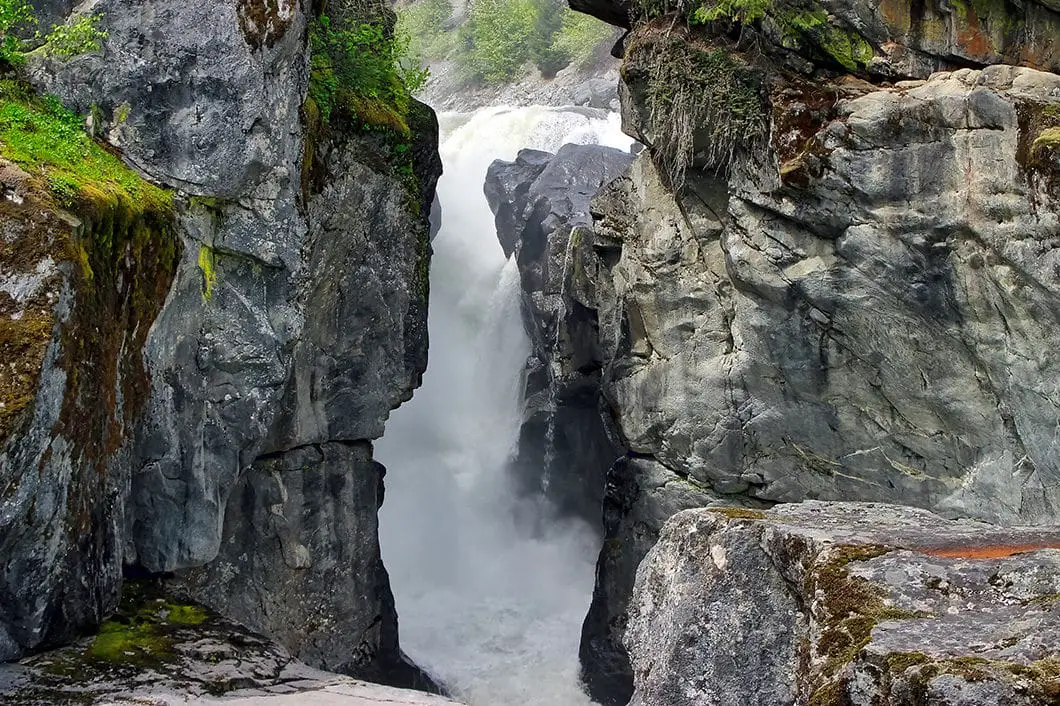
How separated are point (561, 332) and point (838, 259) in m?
7.88

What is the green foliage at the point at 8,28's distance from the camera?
30.4 ft

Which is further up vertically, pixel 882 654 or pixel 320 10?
pixel 320 10

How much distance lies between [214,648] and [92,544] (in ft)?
5.50

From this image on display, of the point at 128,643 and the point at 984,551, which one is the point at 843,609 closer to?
the point at 984,551

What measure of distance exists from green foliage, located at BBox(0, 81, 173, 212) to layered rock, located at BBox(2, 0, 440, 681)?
0.87ft

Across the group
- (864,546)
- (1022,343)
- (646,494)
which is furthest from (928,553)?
(646,494)

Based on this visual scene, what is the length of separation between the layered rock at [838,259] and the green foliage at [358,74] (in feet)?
10.8

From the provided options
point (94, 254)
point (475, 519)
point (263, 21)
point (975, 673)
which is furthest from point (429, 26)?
point (975, 673)

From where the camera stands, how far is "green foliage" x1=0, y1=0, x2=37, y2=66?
9.27 metres

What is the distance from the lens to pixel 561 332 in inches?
757

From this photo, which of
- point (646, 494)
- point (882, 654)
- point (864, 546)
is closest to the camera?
point (882, 654)

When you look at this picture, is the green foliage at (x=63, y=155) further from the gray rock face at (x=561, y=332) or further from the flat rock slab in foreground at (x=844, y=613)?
the gray rock face at (x=561, y=332)

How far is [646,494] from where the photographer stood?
49.3 feet

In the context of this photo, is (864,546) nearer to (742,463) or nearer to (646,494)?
(742,463)
